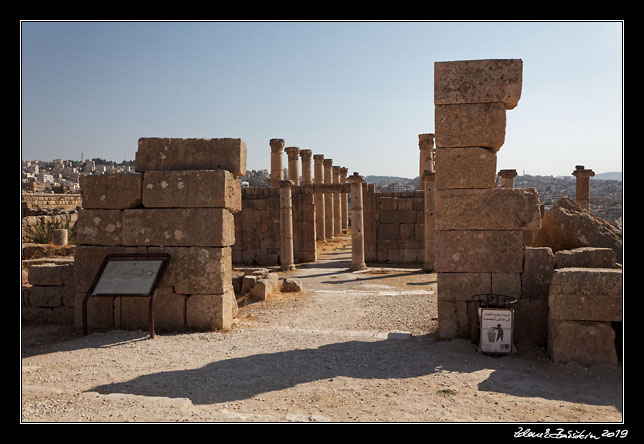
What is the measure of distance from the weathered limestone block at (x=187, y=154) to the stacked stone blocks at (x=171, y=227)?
0.05 feet

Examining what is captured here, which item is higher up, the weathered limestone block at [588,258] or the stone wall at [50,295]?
the weathered limestone block at [588,258]

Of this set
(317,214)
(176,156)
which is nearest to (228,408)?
(176,156)

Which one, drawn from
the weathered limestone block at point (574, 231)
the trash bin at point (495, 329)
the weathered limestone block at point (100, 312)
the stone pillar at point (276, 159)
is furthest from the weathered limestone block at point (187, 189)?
the stone pillar at point (276, 159)

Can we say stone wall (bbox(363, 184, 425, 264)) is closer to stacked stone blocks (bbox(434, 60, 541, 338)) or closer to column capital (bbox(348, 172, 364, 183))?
column capital (bbox(348, 172, 364, 183))

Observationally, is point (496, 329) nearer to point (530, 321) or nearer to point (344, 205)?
point (530, 321)

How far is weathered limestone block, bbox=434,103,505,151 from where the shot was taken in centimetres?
703

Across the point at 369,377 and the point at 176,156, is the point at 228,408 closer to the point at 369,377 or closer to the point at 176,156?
the point at 369,377

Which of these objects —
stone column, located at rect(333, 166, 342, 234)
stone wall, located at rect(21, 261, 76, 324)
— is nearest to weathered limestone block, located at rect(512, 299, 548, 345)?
stone wall, located at rect(21, 261, 76, 324)

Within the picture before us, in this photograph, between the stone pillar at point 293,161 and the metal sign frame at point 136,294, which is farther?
the stone pillar at point 293,161

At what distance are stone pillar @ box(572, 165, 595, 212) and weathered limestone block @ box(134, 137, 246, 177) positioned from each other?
1650 centimetres

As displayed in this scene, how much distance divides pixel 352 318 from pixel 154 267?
368 centimetres

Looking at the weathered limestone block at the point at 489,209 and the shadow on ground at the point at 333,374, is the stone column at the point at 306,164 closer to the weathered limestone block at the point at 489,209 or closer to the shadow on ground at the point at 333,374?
the weathered limestone block at the point at 489,209

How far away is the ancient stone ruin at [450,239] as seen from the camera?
6129 mm

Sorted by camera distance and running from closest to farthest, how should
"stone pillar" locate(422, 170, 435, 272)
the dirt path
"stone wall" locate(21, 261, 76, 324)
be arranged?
the dirt path, "stone wall" locate(21, 261, 76, 324), "stone pillar" locate(422, 170, 435, 272)
